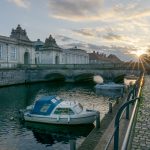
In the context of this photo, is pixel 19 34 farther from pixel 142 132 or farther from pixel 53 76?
pixel 142 132

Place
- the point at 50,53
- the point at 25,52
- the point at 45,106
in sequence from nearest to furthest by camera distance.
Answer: the point at 45,106 → the point at 25,52 → the point at 50,53

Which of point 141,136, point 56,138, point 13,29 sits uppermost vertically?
point 13,29

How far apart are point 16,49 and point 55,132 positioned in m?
59.1

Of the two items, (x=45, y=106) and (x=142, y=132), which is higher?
(x=142, y=132)

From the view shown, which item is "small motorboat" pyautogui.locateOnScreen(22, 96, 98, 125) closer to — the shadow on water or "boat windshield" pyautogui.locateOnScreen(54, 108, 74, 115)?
"boat windshield" pyautogui.locateOnScreen(54, 108, 74, 115)

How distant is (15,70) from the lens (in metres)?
70.0

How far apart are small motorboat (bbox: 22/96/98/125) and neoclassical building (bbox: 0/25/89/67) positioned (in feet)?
157

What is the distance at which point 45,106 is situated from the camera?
27.5m

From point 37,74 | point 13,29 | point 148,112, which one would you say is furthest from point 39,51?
point 148,112

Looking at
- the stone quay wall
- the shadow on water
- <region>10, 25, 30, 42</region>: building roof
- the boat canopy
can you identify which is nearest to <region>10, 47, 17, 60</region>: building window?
<region>10, 25, 30, 42</region>: building roof

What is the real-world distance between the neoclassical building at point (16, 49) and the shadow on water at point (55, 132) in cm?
4983

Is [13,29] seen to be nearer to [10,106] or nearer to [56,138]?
[10,106]

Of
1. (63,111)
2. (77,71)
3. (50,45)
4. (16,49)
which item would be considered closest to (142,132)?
(63,111)

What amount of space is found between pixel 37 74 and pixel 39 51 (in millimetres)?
27974
